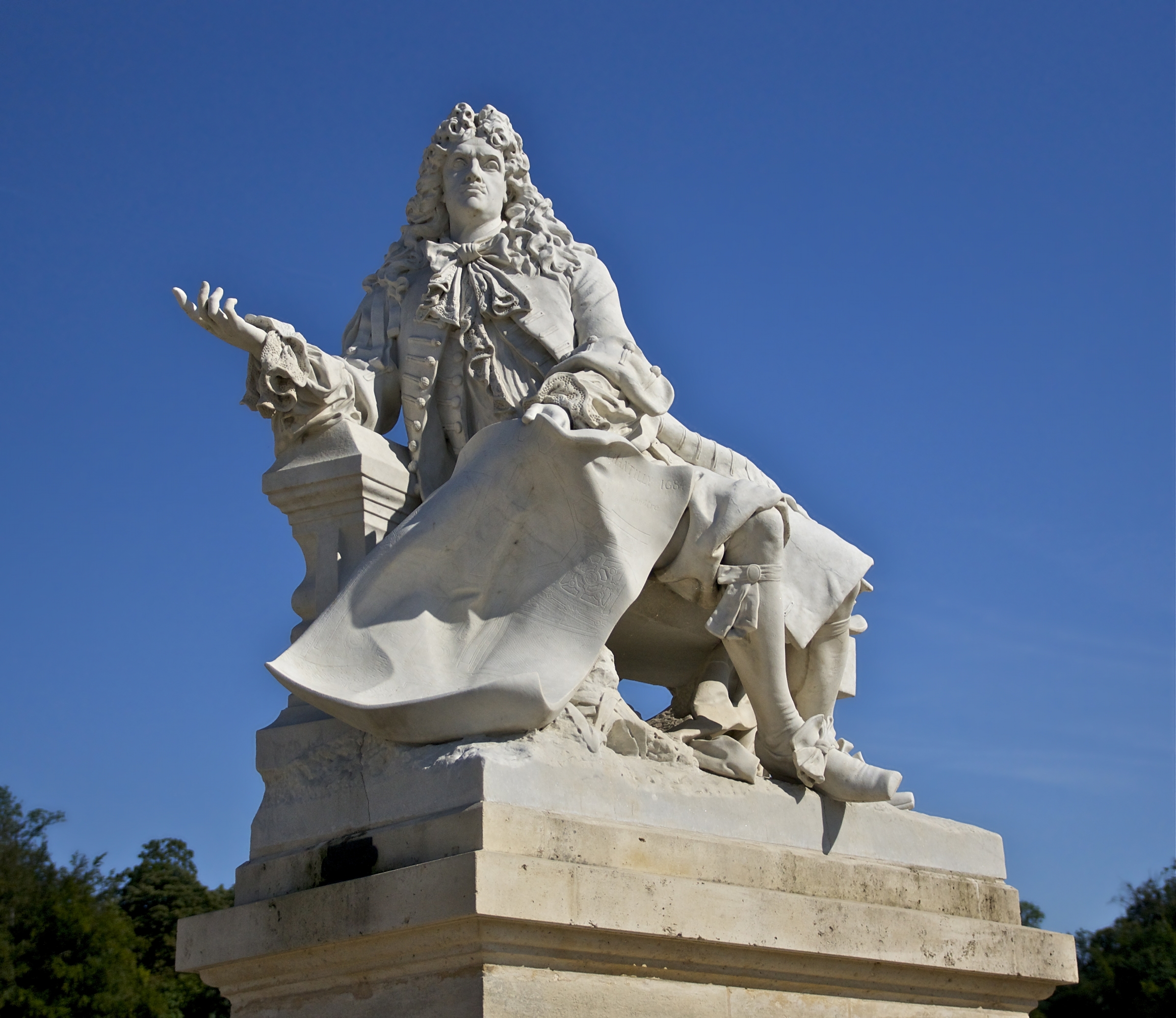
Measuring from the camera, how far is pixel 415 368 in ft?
21.0

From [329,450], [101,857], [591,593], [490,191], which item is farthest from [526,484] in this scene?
[101,857]

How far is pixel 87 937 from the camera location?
26.0m

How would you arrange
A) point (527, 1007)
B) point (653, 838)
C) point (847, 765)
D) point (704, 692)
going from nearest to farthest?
point (527, 1007) < point (653, 838) < point (847, 765) < point (704, 692)

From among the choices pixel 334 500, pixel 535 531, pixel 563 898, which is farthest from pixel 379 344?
pixel 563 898

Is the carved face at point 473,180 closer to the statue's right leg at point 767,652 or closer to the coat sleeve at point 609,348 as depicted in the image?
the coat sleeve at point 609,348

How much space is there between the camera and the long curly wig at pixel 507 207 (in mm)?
6617

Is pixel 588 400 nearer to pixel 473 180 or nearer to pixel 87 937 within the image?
pixel 473 180

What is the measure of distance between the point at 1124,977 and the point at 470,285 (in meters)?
25.7

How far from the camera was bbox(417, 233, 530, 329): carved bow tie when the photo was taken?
21.1 ft

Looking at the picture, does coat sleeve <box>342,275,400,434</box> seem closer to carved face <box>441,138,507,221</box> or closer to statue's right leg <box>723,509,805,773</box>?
carved face <box>441,138,507,221</box>

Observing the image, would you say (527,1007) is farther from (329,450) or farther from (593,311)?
(593,311)

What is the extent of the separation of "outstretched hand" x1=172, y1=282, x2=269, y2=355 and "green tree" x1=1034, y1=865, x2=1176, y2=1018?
2439cm

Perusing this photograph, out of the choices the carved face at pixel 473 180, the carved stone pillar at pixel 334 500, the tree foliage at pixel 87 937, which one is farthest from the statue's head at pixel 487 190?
the tree foliage at pixel 87 937

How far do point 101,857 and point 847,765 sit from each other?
2736 centimetres
